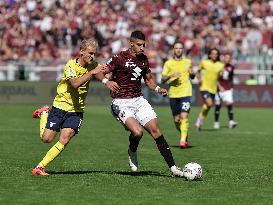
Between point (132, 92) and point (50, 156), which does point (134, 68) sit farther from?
point (50, 156)

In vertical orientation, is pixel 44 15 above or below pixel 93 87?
above

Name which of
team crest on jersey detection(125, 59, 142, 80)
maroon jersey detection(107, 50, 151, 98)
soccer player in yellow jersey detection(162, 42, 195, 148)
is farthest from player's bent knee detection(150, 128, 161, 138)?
soccer player in yellow jersey detection(162, 42, 195, 148)

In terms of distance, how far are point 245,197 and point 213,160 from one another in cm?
524

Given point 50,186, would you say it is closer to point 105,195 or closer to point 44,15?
point 105,195

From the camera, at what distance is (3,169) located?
13945mm

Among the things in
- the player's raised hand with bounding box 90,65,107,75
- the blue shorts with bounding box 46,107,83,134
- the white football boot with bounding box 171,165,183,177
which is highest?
the player's raised hand with bounding box 90,65,107,75

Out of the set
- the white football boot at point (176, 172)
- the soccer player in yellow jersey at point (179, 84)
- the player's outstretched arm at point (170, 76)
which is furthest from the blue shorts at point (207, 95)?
the white football boot at point (176, 172)

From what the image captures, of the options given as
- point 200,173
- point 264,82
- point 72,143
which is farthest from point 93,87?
point 200,173

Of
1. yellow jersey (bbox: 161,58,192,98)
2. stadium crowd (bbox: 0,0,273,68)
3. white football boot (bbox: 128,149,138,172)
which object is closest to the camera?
white football boot (bbox: 128,149,138,172)

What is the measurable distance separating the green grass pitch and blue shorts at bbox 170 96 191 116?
947mm

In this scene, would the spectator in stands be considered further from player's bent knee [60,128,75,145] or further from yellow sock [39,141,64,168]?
yellow sock [39,141,64,168]

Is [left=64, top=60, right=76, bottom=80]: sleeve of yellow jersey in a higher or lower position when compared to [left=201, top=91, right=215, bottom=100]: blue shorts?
higher

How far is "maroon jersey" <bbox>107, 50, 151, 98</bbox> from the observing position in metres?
13.5

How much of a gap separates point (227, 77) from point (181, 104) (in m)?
8.03
